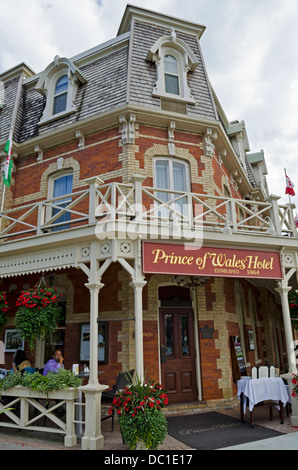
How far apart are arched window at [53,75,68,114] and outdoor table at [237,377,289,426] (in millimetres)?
10306

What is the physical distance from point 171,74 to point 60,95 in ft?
13.1

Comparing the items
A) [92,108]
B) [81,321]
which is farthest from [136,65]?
[81,321]

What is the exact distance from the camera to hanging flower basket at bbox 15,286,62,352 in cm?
812

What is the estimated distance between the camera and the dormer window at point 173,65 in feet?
36.8

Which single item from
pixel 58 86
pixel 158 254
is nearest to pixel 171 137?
pixel 158 254

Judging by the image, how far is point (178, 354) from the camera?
9.38 m

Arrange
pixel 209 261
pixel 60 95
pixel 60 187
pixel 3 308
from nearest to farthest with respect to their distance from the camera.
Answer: pixel 209 261
pixel 3 308
pixel 60 187
pixel 60 95

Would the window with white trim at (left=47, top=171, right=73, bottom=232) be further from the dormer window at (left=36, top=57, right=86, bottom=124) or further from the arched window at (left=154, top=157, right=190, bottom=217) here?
the arched window at (left=154, top=157, right=190, bottom=217)

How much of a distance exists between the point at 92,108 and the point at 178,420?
30.6 feet

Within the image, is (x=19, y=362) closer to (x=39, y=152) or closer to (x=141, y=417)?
(x=141, y=417)

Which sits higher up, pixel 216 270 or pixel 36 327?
pixel 216 270

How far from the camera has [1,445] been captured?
20.8 ft

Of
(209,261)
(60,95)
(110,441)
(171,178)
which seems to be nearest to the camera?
(110,441)

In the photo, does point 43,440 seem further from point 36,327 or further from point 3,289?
point 3,289
